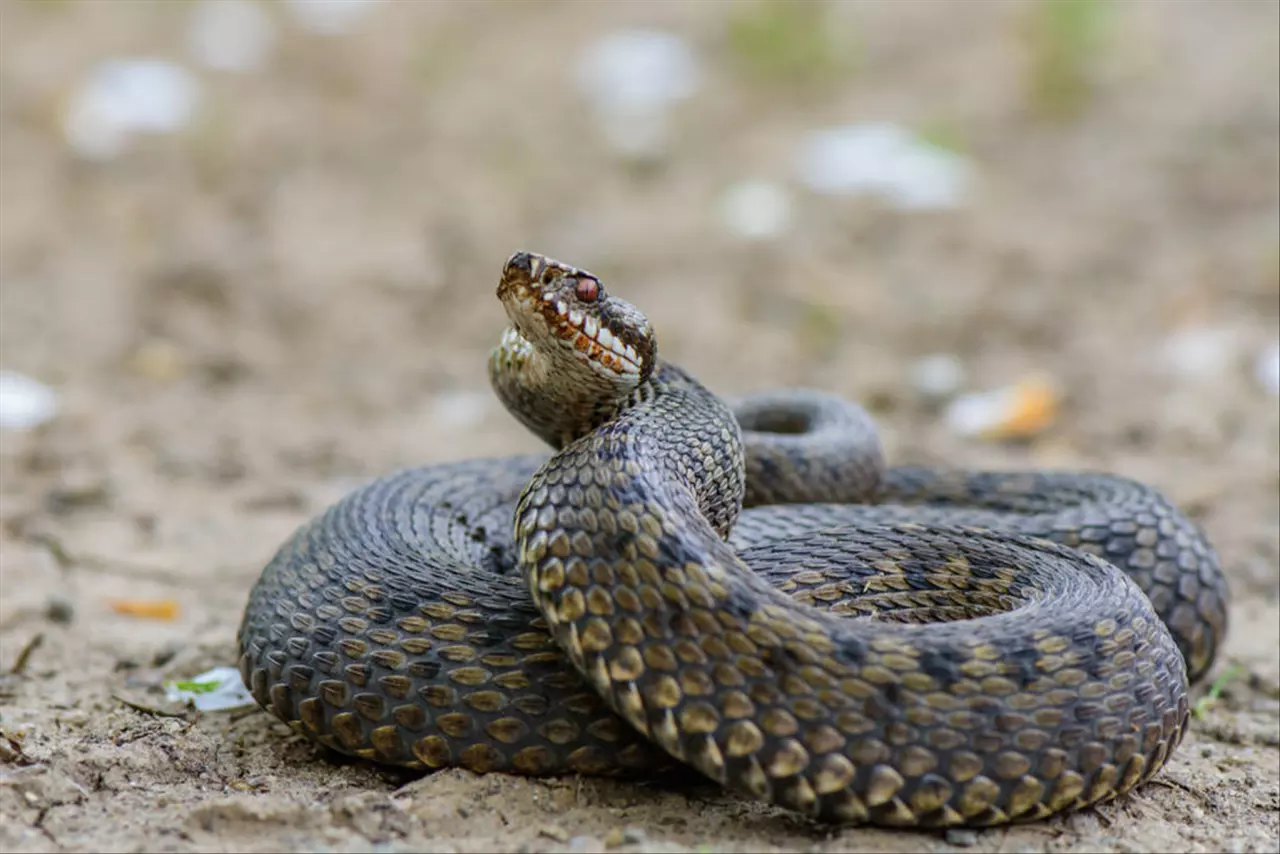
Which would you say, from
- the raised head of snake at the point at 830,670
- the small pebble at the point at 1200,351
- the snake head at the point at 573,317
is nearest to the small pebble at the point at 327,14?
the small pebble at the point at 1200,351

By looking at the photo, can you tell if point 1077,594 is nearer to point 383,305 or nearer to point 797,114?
point 383,305

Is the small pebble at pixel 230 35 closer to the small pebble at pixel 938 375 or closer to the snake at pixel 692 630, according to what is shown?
the small pebble at pixel 938 375

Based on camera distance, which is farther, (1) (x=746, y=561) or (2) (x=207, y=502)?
(2) (x=207, y=502)

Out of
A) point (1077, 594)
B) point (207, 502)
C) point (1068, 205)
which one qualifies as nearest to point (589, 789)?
point (1077, 594)

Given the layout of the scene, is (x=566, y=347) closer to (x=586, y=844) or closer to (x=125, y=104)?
(x=586, y=844)

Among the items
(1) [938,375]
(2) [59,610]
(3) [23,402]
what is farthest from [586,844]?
(1) [938,375]

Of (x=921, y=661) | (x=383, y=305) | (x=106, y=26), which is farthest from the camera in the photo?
(x=106, y=26)

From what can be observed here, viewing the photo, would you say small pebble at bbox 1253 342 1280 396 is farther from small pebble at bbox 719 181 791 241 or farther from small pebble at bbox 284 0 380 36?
small pebble at bbox 284 0 380 36
